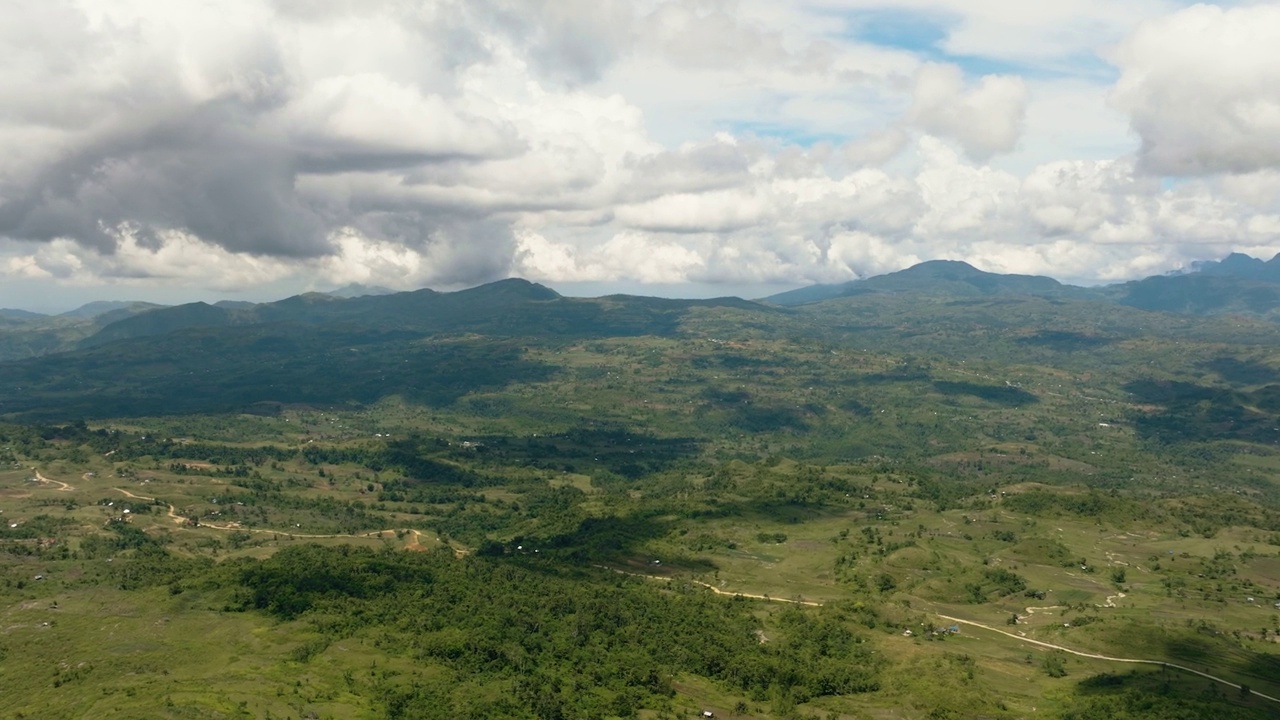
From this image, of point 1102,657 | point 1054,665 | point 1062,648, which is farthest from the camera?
point 1062,648

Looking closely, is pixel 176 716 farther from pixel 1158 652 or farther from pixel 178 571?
pixel 1158 652

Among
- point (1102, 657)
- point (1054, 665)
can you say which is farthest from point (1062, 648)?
point (1054, 665)

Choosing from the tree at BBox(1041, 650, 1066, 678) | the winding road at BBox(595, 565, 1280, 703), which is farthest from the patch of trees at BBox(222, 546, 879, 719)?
the tree at BBox(1041, 650, 1066, 678)

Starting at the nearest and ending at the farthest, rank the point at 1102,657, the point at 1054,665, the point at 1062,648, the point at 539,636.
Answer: the point at 539,636 < the point at 1054,665 < the point at 1102,657 < the point at 1062,648

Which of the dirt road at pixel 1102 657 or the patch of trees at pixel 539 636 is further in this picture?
the dirt road at pixel 1102 657

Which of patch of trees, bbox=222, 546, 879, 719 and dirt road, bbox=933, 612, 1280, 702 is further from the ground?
patch of trees, bbox=222, 546, 879, 719

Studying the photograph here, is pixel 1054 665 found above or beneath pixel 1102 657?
above

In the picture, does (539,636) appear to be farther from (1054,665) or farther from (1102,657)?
(1102,657)

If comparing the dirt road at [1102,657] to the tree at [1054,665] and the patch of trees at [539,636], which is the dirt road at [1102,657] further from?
the patch of trees at [539,636]

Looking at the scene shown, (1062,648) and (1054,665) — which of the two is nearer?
(1054,665)

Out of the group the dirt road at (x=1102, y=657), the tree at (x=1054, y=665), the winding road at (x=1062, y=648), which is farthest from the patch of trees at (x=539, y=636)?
the tree at (x=1054, y=665)

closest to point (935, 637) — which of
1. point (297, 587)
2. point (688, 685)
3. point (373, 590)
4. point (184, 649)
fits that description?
point (688, 685)

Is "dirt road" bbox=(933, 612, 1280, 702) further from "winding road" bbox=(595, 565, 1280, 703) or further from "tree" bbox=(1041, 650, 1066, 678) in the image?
"tree" bbox=(1041, 650, 1066, 678)
